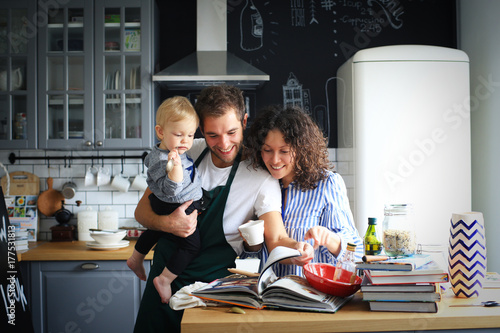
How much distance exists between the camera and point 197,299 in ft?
4.67

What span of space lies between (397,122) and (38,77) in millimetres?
2583

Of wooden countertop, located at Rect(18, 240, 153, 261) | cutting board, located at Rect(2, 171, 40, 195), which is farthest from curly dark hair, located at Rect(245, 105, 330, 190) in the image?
cutting board, located at Rect(2, 171, 40, 195)

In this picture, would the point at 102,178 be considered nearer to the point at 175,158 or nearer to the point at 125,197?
the point at 125,197

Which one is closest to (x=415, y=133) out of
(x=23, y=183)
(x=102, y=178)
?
(x=102, y=178)

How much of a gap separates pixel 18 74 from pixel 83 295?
5.49 ft

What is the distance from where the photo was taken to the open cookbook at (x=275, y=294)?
1352 millimetres

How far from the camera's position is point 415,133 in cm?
309

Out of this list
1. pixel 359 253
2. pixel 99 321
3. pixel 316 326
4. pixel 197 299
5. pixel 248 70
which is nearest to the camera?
pixel 316 326

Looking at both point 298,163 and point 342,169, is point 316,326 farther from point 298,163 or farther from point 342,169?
point 342,169

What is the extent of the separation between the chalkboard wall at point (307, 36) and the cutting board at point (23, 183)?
1401 millimetres

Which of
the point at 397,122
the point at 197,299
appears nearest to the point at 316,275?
the point at 197,299

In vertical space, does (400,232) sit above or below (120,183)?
below

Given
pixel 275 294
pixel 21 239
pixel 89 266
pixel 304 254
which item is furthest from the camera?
pixel 21 239

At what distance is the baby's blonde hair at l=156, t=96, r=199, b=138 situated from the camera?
5.64 feet
